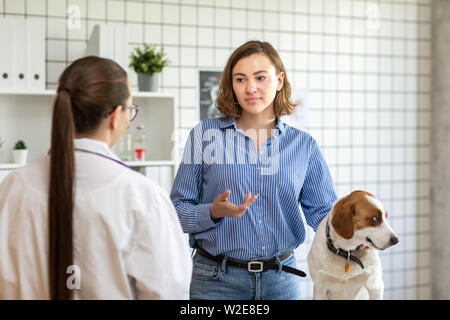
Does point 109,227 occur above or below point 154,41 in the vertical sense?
below

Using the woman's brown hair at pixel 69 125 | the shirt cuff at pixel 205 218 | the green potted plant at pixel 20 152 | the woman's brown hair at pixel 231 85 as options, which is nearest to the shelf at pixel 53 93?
the green potted plant at pixel 20 152

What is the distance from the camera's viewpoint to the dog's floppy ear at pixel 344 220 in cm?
105

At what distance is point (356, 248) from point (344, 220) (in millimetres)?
69

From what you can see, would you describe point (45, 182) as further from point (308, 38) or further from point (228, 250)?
point (308, 38)

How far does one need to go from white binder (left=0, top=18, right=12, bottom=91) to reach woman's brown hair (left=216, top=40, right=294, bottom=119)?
1.51 m

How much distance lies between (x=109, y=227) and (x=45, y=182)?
0.16m

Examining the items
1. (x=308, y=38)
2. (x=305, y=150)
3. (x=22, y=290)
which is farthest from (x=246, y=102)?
(x=308, y=38)

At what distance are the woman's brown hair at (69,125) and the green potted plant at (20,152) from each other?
1.86 metres

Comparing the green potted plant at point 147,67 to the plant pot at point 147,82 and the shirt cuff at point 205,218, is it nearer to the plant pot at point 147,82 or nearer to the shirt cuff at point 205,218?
the plant pot at point 147,82

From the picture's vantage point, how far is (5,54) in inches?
101

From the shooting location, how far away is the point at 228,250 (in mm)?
1444

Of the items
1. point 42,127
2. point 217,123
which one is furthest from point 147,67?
point 217,123

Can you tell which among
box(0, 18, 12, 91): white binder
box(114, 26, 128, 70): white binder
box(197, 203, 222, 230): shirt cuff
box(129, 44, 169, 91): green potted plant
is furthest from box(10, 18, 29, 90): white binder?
box(197, 203, 222, 230): shirt cuff

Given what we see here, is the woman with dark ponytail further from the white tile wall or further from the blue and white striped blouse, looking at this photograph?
the white tile wall
